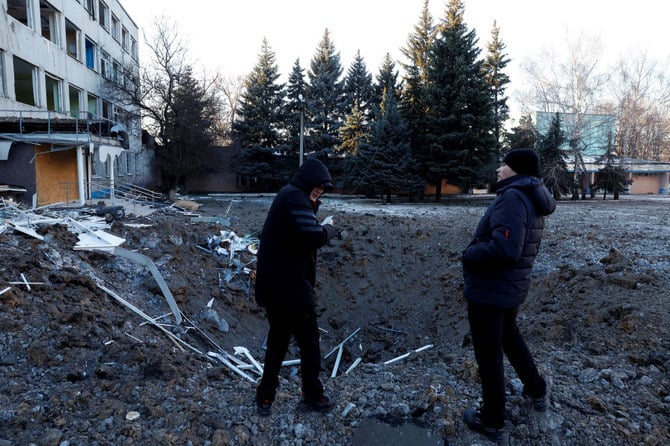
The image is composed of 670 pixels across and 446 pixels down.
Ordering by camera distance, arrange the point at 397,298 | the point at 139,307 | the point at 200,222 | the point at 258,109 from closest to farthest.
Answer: the point at 139,307
the point at 397,298
the point at 200,222
the point at 258,109

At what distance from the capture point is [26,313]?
460 centimetres

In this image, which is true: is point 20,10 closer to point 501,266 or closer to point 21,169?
point 21,169

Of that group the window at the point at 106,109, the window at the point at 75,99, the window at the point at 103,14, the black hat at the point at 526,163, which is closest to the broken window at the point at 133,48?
the window at the point at 103,14

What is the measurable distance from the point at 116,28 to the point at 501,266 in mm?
33690

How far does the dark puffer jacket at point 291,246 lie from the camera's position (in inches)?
114

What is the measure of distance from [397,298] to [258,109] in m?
27.6

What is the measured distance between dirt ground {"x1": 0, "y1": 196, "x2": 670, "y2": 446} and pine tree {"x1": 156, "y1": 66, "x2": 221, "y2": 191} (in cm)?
1684

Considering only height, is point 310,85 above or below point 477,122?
above

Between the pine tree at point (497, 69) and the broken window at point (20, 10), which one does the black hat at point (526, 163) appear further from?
the pine tree at point (497, 69)

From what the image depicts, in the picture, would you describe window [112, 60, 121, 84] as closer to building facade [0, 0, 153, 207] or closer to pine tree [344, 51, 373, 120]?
building facade [0, 0, 153, 207]

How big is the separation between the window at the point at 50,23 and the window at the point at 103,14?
21.7 ft

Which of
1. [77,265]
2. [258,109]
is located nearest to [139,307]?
[77,265]

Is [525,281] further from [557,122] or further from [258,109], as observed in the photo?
[258,109]

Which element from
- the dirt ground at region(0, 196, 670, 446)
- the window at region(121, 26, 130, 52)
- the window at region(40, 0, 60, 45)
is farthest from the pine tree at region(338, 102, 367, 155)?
the dirt ground at region(0, 196, 670, 446)
